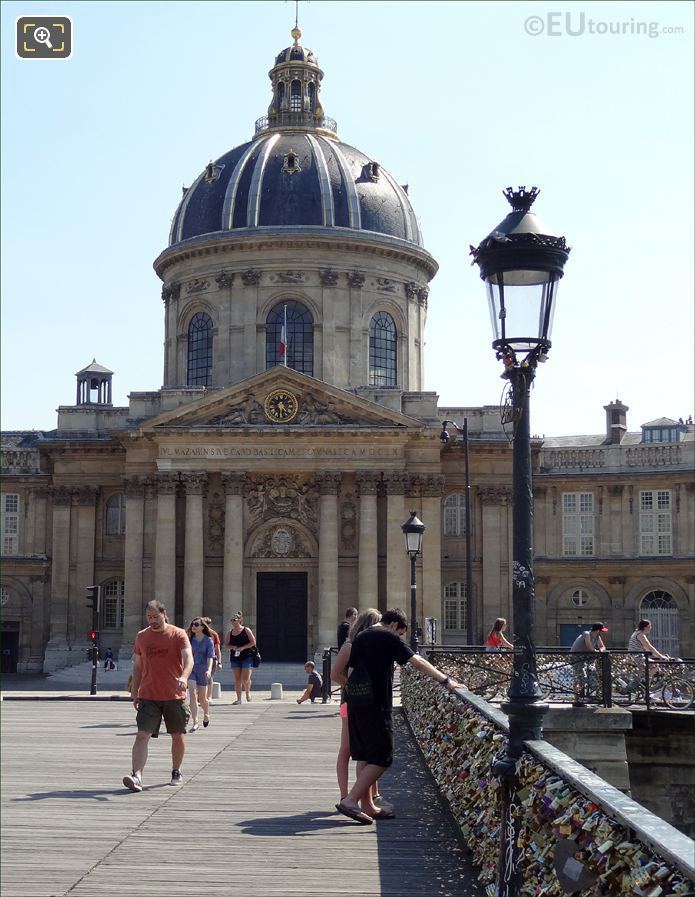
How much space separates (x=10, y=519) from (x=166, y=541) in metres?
11.4

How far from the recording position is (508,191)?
492 inches

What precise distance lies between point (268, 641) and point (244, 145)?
987 inches

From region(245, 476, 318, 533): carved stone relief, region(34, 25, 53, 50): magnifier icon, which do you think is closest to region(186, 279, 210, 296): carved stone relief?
region(245, 476, 318, 533): carved stone relief

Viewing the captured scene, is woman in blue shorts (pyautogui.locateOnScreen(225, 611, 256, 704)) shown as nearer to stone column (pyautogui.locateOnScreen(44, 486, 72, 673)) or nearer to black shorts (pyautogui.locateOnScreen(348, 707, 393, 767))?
black shorts (pyautogui.locateOnScreen(348, 707, 393, 767))

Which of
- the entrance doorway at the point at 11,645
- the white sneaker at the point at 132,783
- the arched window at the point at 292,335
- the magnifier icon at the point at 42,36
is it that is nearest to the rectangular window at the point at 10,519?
the entrance doorway at the point at 11,645

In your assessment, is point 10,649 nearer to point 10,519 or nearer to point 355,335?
point 10,519

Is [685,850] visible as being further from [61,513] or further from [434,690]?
[61,513]

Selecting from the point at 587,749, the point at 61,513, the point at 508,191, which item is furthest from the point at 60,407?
the point at 508,191

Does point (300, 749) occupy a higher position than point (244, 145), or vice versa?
point (244, 145)

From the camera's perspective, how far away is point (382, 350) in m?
62.5

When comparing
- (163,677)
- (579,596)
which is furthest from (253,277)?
(163,677)

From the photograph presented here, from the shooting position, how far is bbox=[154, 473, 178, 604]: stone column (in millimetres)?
54062

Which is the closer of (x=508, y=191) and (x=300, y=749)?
(x=508, y=191)

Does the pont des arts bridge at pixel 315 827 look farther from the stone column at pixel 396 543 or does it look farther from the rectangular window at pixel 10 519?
the rectangular window at pixel 10 519
